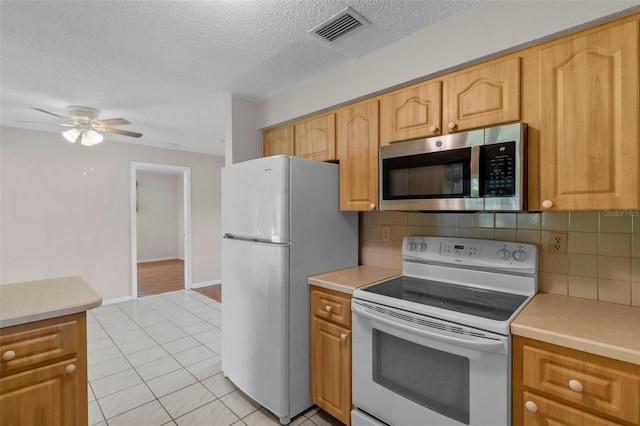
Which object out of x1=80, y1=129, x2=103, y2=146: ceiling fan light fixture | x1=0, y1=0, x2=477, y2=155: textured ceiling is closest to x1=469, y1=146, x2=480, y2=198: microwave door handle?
x1=0, y1=0, x2=477, y2=155: textured ceiling

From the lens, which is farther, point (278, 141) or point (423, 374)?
point (278, 141)

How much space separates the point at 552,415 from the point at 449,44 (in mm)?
1730

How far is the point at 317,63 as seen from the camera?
Answer: 2115 mm

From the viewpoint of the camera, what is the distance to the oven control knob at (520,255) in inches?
63.6

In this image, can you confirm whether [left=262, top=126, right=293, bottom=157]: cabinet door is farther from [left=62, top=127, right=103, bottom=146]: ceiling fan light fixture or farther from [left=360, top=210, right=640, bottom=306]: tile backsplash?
[left=62, top=127, right=103, bottom=146]: ceiling fan light fixture

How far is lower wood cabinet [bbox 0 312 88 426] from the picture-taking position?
1.23 metres

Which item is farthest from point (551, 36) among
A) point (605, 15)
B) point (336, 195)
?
point (336, 195)

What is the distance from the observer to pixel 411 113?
5.95 ft

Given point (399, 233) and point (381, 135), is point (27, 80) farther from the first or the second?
point (399, 233)

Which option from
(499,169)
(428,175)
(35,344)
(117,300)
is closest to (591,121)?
(499,169)

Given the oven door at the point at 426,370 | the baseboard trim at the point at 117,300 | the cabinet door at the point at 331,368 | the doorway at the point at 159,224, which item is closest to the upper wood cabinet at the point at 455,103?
the oven door at the point at 426,370

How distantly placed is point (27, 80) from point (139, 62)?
1.05m

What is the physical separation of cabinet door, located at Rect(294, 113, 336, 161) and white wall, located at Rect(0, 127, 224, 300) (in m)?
3.32

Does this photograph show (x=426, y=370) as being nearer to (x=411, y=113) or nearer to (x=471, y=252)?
(x=471, y=252)
